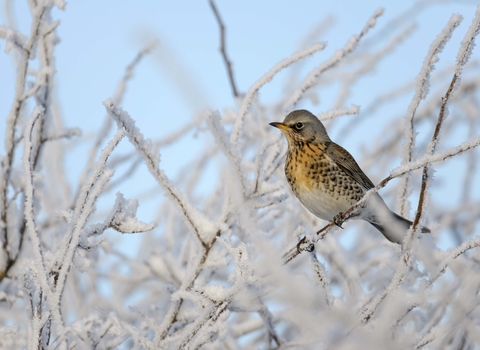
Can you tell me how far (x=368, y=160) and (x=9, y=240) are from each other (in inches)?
130

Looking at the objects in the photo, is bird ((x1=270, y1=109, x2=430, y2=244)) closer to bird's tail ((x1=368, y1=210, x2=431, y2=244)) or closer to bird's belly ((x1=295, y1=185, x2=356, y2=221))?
bird's belly ((x1=295, y1=185, x2=356, y2=221))

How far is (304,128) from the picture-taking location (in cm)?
458

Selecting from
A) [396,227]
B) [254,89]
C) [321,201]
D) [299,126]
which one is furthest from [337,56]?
[299,126]

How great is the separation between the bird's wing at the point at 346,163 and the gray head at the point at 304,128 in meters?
0.14

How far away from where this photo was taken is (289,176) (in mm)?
4438

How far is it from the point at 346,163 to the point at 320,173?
0.26m

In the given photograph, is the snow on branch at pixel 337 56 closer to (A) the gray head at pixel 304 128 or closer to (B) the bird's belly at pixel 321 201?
(B) the bird's belly at pixel 321 201

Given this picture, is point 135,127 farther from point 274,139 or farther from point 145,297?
point 145,297

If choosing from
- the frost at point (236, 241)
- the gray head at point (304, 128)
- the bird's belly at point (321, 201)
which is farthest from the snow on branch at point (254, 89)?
the gray head at point (304, 128)

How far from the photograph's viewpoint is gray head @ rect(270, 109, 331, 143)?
4516mm

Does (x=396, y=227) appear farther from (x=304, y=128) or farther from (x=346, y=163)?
(x=304, y=128)

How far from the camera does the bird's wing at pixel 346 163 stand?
4.45 metres

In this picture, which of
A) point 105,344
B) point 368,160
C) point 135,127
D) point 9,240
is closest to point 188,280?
point 105,344

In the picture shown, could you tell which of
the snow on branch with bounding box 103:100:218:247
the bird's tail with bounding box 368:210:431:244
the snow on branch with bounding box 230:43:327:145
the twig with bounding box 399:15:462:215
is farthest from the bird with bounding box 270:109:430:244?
the twig with bounding box 399:15:462:215
